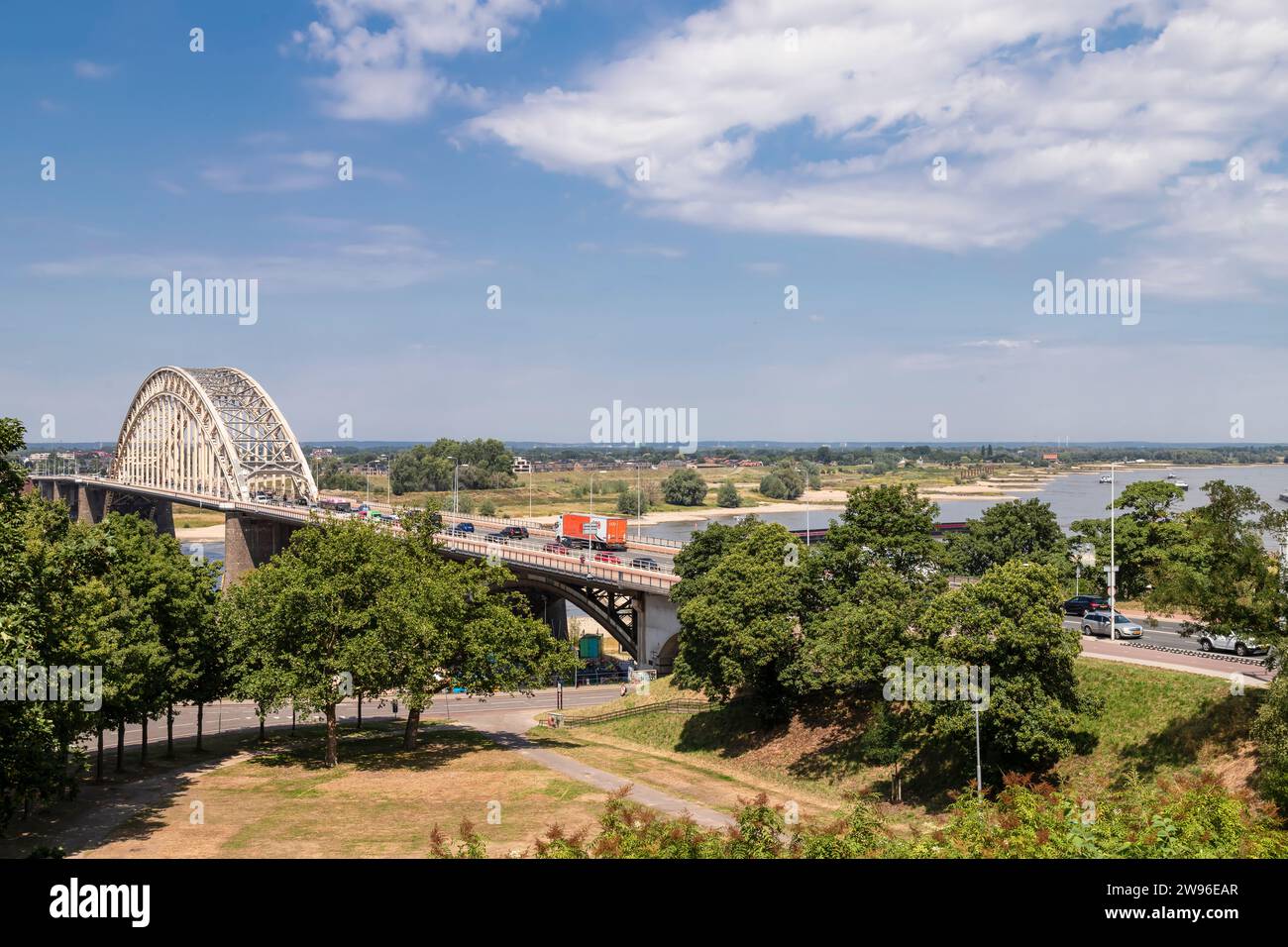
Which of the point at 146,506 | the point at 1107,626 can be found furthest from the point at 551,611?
the point at 146,506

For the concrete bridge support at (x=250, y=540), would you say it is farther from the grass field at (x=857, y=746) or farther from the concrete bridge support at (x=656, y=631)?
the grass field at (x=857, y=746)

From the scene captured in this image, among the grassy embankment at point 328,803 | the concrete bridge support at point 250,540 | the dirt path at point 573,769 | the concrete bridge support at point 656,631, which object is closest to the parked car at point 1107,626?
the dirt path at point 573,769

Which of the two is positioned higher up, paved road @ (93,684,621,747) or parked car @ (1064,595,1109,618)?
parked car @ (1064,595,1109,618)

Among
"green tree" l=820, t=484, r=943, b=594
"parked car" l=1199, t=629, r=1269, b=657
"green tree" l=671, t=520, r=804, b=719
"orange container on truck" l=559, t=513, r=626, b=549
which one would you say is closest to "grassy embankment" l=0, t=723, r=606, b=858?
"green tree" l=671, t=520, r=804, b=719

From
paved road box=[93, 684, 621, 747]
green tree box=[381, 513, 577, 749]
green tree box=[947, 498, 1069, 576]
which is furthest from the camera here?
green tree box=[947, 498, 1069, 576]

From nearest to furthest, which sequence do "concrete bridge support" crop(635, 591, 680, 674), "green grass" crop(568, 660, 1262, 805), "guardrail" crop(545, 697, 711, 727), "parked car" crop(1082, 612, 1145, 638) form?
"green grass" crop(568, 660, 1262, 805)
"parked car" crop(1082, 612, 1145, 638)
"guardrail" crop(545, 697, 711, 727)
"concrete bridge support" crop(635, 591, 680, 674)

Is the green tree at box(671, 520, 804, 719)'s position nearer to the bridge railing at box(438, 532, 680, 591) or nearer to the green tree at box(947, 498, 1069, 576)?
the bridge railing at box(438, 532, 680, 591)
